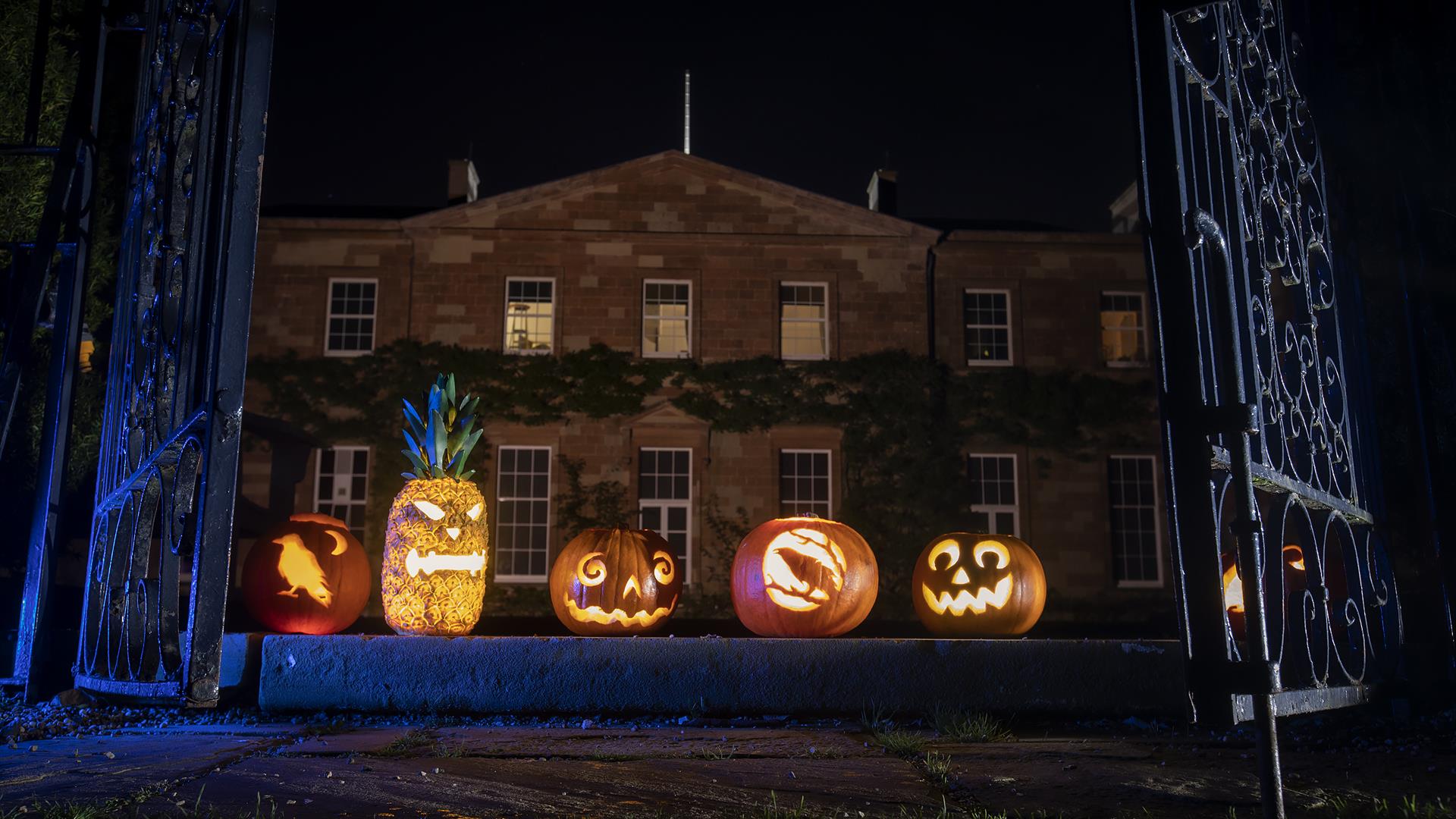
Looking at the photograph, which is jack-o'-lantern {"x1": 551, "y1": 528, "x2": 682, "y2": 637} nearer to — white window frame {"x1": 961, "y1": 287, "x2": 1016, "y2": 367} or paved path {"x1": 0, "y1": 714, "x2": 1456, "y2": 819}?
paved path {"x1": 0, "y1": 714, "x2": 1456, "y2": 819}

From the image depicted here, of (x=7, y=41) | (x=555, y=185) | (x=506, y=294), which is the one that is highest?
(x=555, y=185)

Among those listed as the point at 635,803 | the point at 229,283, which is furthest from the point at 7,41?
the point at 635,803

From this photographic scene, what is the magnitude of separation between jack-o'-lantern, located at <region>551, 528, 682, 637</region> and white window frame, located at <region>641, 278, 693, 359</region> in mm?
13478

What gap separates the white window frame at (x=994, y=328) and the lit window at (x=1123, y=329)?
6.21ft

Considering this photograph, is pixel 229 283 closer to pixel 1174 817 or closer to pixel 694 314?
pixel 1174 817

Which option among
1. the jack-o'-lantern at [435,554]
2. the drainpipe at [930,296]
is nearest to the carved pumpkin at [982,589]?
the jack-o'-lantern at [435,554]

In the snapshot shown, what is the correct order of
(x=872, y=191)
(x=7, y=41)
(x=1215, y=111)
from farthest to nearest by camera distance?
(x=872, y=191) < (x=7, y=41) < (x=1215, y=111)

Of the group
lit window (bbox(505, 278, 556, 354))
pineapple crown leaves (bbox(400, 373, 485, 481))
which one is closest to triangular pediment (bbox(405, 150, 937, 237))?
lit window (bbox(505, 278, 556, 354))

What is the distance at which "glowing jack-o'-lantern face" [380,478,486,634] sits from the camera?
19.6 ft

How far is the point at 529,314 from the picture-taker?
2028cm

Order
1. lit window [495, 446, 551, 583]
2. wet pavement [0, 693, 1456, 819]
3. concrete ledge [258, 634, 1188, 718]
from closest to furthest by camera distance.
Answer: wet pavement [0, 693, 1456, 819]
concrete ledge [258, 634, 1188, 718]
lit window [495, 446, 551, 583]

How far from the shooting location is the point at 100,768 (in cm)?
384

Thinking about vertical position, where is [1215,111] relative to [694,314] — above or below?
below

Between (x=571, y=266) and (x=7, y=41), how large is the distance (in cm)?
1326
